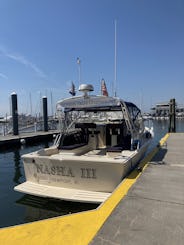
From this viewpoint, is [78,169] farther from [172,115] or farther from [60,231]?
[172,115]

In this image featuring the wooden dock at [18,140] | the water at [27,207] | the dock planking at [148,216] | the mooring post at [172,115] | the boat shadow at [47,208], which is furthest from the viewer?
the mooring post at [172,115]

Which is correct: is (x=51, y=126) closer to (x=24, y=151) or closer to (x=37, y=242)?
(x=24, y=151)

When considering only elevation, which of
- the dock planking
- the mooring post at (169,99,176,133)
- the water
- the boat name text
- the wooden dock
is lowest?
the water

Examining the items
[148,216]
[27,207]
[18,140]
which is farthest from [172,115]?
[148,216]

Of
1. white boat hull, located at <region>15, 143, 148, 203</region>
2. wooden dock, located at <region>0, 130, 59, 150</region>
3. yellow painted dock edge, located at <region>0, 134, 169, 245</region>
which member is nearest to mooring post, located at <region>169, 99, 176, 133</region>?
wooden dock, located at <region>0, 130, 59, 150</region>

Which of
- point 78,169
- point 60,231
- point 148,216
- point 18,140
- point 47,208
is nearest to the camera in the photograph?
point 60,231

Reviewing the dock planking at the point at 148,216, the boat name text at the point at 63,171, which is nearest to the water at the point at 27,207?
the boat name text at the point at 63,171

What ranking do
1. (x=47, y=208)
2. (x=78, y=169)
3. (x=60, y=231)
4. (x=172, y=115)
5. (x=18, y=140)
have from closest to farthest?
1. (x=60, y=231)
2. (x=78, y=169)
3. (x=47, y=208)
4. (x=18, y=140)
5. (x=172, y=115)

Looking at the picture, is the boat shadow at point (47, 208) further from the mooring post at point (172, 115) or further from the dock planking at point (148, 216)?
the mooring post at point (172, 115)

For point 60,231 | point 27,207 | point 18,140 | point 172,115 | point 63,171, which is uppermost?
point 172,115

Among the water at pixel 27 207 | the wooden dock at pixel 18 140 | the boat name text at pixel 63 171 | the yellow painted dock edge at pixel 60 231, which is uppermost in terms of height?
the boat name text at pixel 63 171

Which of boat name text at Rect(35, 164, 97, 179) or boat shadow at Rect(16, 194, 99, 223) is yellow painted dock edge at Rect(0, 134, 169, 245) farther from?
boat shadow at Rect(16, 194, 99, 223)

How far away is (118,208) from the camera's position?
3.10m

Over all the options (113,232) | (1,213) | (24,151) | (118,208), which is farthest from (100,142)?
(24,151)
